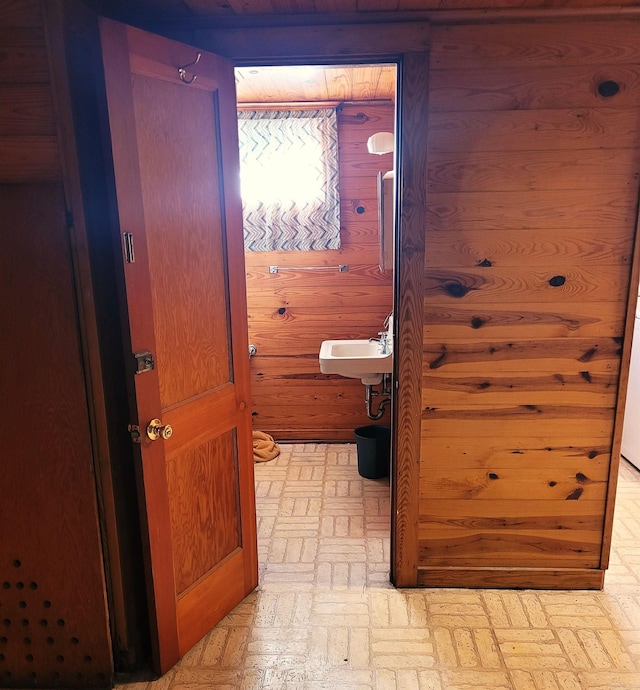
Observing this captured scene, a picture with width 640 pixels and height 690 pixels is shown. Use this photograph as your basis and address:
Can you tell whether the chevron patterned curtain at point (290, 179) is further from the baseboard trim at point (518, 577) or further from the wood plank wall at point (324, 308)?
the baseboard trim at point (518, 577)

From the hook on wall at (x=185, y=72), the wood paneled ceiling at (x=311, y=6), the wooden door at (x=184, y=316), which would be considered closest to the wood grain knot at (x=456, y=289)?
the wooden door at (x=184, y=316)

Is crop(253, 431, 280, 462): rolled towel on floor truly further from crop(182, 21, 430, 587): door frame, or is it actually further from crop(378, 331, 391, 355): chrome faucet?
crop(182, 21, 430, 587): door frame

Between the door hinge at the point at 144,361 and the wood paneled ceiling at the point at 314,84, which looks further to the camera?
the wood paneled ceiling at the point at 314,84

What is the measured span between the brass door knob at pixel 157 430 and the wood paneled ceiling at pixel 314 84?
1814mm

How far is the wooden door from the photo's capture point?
159 cm

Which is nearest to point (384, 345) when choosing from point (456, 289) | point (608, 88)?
point (456, 289)

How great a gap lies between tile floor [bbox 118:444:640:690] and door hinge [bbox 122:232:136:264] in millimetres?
1467

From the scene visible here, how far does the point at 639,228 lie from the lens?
195 centimetres

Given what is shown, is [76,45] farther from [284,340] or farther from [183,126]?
[284,340]

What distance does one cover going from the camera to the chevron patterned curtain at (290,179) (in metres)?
3.40

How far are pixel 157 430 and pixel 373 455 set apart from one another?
1.86m

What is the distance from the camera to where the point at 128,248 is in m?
1.57

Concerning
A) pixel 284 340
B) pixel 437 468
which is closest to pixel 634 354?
pixel 437 468

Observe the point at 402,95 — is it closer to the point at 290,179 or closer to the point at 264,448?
the point at 290,179
